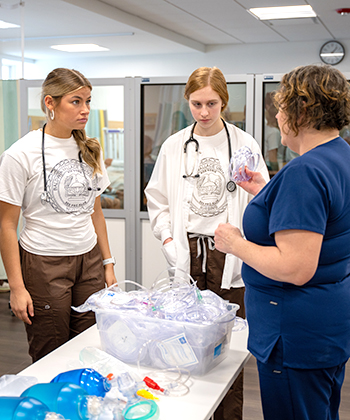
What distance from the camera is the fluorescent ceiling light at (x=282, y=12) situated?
553 centimetres

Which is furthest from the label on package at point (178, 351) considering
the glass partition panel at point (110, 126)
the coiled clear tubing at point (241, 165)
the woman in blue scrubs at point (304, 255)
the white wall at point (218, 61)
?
the white wall at point (218, 61)

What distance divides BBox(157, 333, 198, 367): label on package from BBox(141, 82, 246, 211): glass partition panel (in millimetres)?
2330

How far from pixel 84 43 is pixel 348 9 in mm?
3914

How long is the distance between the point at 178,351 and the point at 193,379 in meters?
0.08

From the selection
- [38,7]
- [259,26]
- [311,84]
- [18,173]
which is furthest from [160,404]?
[259,26]

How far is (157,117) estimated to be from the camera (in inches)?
141

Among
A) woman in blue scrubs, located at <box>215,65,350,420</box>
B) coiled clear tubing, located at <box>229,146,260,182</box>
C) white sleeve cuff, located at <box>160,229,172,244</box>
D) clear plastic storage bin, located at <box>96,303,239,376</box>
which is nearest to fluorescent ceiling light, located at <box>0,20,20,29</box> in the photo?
white sleeve cuff, located at <box>160,229,172,244</box>

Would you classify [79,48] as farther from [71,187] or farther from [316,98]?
[316,98]

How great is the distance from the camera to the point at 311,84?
1.15 metres

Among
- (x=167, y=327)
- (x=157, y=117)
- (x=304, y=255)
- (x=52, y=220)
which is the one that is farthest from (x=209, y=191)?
(x=157, y=117)

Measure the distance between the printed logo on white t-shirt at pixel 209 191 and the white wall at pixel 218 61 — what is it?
6.23m

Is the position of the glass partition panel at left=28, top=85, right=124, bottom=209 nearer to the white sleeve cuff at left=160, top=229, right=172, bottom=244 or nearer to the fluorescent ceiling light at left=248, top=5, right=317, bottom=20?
the white sleeve cuff at left=160, top=229, right=172, bottom=244

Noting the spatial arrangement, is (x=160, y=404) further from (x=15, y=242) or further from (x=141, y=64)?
(x=141, y=64)

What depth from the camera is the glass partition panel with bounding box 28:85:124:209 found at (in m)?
3.71
